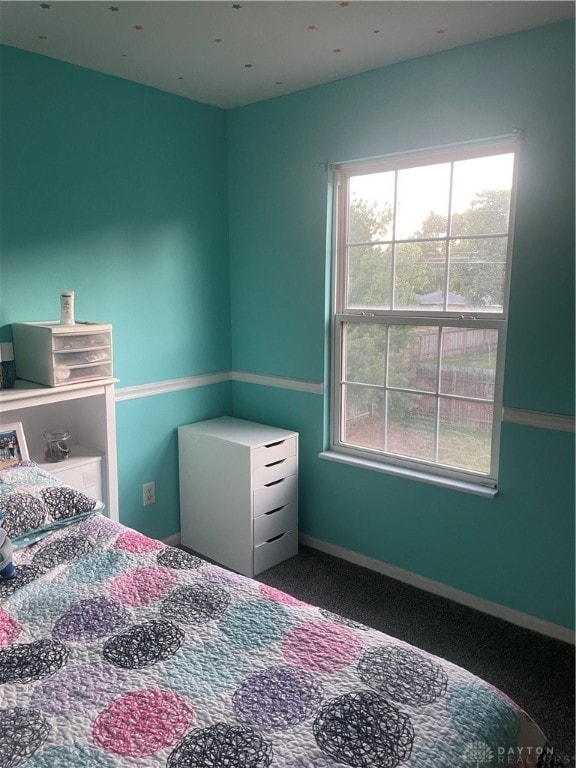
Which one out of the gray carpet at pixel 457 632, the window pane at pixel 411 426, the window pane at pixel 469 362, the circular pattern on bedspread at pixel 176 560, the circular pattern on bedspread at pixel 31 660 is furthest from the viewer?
the window pane at pixel 411 426

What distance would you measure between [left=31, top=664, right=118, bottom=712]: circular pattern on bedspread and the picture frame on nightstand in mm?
1250

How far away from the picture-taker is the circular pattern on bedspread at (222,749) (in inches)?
42.3

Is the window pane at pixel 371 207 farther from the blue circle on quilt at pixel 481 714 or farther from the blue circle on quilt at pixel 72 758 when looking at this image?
the blue circle on quilt at pixel 72 758

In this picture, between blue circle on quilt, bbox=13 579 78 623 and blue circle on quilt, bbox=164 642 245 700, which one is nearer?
blue circle on quilt, bbox=164 642 245 700

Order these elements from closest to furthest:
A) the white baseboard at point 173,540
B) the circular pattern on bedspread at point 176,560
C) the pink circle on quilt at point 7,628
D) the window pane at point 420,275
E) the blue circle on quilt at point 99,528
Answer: the pink circle on quilt at point 7,628, the circular pattern on bedspread at point 176,560, the blue circle on quilt at point 99,528, the window pane at point 420,275, the white baseboard at point 173,540

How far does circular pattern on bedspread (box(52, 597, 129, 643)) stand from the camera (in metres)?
1.44

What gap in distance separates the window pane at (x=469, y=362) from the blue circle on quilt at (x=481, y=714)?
58.4 inches

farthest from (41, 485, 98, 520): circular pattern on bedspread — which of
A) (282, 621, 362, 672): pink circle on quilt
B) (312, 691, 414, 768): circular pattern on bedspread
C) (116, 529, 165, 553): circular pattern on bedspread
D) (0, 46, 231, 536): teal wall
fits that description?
(312, 691, 414, 768): circular pattern on bedspread

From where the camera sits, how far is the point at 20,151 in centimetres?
242

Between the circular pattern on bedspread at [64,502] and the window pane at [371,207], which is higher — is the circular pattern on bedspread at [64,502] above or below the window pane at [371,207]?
below

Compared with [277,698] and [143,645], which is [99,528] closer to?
[143,645]

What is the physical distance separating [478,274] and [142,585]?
183 cm

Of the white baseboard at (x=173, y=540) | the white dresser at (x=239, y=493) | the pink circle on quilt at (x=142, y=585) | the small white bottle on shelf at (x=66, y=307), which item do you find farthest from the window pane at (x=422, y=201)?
the white baseboard at (x=173, y=540)

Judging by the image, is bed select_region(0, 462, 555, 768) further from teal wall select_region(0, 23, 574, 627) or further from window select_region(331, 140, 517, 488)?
window select_region(331, 140, 517, 488)
